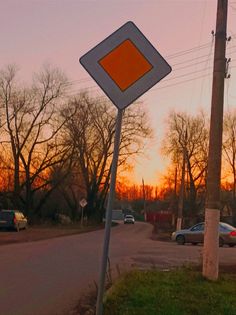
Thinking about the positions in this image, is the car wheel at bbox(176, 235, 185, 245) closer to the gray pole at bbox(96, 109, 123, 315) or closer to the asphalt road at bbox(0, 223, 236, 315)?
the asphalt road at bbox(0, 223, 236, 315)

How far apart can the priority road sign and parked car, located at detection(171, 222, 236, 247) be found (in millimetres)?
28475

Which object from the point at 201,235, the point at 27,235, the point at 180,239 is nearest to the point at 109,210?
the point at 201,235

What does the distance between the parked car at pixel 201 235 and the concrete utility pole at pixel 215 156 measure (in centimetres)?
2171

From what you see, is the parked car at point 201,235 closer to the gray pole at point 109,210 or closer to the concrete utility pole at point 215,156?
the concrete utility pole at point 215,156

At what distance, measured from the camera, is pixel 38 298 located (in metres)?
10.6

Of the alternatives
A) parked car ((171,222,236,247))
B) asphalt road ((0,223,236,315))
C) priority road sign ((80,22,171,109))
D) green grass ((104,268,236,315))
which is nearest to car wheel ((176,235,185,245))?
parked car ((171,222,236,247))

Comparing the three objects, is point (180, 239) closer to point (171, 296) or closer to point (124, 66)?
point (171, 296)

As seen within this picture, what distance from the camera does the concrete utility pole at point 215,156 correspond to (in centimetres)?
1159

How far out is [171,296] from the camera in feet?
30.7

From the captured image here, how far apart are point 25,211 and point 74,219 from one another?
15089mm

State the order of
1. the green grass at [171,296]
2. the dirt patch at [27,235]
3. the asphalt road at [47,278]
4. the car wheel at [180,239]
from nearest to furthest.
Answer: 1. the green grass at [171,296]
2. the asphalt road at [47,278]
3. the dirt patch at [27,235]
4. the car wheel at [180,239]

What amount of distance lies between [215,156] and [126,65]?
22.6 ft

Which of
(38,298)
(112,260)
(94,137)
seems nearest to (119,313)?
(38,298)

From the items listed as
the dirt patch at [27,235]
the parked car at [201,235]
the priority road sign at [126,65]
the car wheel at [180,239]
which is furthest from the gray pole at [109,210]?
the car wheel at [180,239]
